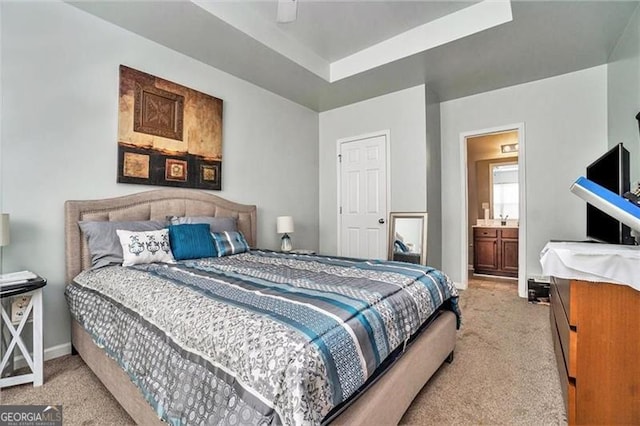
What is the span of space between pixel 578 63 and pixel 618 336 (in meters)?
3.31

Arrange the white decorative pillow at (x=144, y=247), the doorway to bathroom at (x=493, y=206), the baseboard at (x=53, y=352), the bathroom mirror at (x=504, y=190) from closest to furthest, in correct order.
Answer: the baseboard at (x=53, y=352) < the white decorative pillow at (x=144, y=247) < the doorway to bathroom at (x=493, y=206) < the bathroom mirror at (x=504, y=190)

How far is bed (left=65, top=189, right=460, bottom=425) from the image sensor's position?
0.90 meters

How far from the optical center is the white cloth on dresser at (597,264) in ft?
4.13

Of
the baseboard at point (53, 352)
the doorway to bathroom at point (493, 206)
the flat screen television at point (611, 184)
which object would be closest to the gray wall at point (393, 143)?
the doorway to bathroom at point (493, 206)

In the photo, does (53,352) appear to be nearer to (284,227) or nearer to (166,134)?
(166,134)

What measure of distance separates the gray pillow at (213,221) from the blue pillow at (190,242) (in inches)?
7.3

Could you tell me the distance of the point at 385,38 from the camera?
328cm

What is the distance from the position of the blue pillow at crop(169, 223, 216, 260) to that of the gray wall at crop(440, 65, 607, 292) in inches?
132

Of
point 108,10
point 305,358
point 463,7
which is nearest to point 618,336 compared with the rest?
point 305,358

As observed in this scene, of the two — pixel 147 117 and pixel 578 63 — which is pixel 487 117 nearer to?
pixel 578 63

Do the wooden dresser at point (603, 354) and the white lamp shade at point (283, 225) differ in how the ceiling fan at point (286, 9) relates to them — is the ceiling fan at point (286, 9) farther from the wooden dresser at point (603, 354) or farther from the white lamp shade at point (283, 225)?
the white lamp shade at point (283, 225)

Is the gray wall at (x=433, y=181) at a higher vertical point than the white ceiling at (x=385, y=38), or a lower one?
lower

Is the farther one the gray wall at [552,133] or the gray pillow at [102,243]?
the gray wall at [552,133]

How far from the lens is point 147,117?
2.75 m
